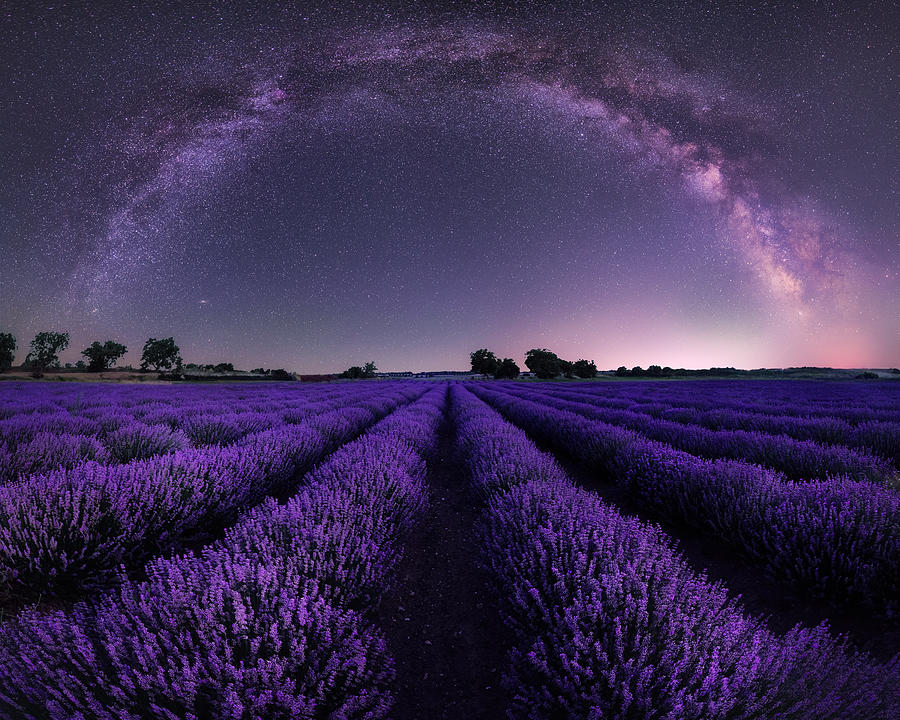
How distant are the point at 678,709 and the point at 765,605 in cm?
190

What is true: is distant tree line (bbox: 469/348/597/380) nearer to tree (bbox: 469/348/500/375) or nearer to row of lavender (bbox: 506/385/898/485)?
tree (bbox: 469/348/500/375)

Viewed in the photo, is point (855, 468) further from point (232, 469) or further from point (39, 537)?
point (39, 537)

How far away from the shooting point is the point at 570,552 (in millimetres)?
1955

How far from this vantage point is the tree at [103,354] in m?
65.0

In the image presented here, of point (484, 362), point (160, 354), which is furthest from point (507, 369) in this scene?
point (160, 354)

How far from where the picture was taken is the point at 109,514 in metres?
2.47

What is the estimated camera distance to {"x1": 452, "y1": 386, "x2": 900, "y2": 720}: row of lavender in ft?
3.70

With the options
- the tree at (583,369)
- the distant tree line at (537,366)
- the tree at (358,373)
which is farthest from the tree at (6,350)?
the tree at (583,369)

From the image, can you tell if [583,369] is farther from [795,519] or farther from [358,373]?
[795,519]

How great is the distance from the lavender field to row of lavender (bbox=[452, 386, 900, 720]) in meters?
0.01

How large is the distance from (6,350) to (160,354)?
1900cm

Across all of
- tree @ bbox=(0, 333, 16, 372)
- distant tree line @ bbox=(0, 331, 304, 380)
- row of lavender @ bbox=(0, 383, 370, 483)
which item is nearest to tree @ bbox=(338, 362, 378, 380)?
distant tree line @ bbox=(0, 331, 304, 380)

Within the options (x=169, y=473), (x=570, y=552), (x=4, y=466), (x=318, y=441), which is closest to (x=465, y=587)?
(x=570, y=552)

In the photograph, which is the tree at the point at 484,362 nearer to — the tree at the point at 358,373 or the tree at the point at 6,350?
the tree at the point at 358,373
